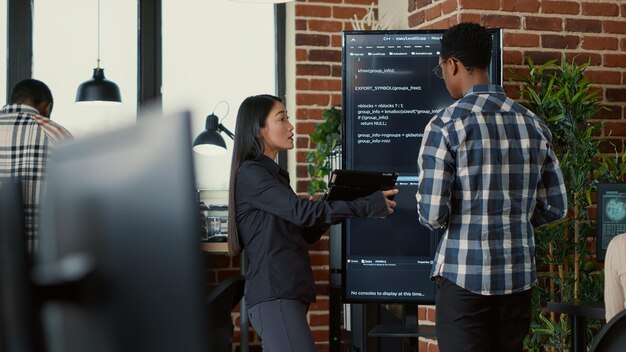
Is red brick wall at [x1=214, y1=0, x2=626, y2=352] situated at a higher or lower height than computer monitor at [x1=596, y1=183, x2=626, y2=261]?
higher

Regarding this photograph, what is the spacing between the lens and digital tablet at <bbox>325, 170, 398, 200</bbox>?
3.29 metres

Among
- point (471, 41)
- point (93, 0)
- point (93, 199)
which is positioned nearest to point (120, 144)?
point (93, 199)

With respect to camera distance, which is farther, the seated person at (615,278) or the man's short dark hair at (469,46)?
the seated person at (615,278)

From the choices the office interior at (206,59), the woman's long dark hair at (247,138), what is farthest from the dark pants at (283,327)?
the office interior at (206,59)

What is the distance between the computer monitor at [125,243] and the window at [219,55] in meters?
5.15

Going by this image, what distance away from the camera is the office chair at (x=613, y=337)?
2084 millimetres

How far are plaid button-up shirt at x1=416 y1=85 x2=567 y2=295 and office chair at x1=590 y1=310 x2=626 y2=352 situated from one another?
0.55 m

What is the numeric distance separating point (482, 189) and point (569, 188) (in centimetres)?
135

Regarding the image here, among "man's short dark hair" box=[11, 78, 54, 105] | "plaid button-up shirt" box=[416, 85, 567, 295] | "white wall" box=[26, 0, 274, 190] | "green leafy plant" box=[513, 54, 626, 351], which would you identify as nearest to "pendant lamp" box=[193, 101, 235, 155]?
"white wall" box=[26, 0, 274, 190]

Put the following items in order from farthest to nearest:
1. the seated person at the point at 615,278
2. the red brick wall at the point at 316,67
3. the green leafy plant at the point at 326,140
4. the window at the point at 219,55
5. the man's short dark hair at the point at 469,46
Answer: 1. the window at the point at 219,55
2. the red brick wall at the point at 316,67
3. the green leafy plant at the point at 326,140
4. the seated person at the point at 615,278
5. the man's short dark hair at the point at 469,46

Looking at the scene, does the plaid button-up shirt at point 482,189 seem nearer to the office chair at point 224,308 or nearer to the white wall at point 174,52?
the office chair at point 224,308

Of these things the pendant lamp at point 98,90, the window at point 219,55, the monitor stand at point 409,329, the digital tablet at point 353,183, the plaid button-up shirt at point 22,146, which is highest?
the window at point 219,55

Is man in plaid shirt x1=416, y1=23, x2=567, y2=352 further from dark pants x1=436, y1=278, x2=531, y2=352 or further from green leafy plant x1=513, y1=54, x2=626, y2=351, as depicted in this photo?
green leafy plant x1=513, y1=54, x2=626, y2=351

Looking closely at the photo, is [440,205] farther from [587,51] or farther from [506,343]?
[587,51]
